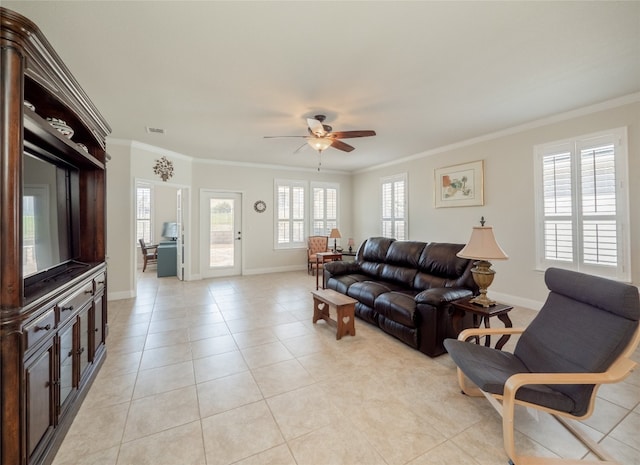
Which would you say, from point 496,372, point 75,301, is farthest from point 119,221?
point 496,372

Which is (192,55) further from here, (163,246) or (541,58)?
(163,246)

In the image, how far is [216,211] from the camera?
6559 millimetres

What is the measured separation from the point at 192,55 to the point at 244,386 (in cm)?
284

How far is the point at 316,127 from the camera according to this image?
132 inches

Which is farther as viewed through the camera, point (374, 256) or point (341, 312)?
point (374, 256)

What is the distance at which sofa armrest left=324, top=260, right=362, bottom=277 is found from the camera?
4.45 metres

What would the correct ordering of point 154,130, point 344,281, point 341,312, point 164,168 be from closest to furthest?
point 341,312 < point 344,281 < point 154,130 < point 164,168

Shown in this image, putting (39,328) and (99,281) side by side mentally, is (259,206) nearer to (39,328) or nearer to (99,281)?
(99,281)

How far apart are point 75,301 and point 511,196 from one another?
554 centimetres

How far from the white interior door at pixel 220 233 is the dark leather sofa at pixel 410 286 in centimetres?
316

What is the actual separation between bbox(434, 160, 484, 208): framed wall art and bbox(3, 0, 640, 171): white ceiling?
3.45 feet

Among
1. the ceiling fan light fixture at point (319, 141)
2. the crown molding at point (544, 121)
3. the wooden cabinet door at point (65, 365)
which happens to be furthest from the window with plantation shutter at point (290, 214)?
the wooden cabinet door at point (65, 365)

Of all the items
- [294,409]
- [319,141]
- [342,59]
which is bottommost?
[294,409]

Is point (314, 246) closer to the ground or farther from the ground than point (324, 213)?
closer to the ground
